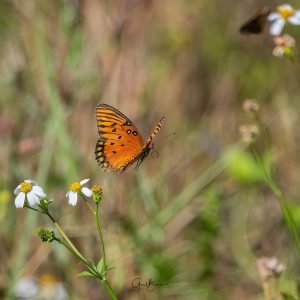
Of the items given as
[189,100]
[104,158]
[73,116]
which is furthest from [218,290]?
[189,100]

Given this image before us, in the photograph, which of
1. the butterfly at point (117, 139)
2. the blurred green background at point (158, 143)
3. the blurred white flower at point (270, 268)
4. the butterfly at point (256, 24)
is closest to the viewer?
the blurred white flower at point (270, 268)

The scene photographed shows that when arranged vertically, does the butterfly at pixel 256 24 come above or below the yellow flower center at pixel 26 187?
above

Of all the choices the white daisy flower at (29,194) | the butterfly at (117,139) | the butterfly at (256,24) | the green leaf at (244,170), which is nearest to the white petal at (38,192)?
the white daisy flower at (29,194)

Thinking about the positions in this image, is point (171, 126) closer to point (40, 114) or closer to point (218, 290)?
point (40, 114)

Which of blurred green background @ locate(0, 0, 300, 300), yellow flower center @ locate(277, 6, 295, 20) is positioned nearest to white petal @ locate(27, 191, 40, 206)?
blurred green background @ locate(0, 0, 300, 300)

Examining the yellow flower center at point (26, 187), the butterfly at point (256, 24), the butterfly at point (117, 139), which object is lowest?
the yellow flower center at point (26, 187)

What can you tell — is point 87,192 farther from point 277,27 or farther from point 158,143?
point 158,143

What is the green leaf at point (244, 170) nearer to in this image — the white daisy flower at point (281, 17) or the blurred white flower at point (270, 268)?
the white daisy flower at point (281, 17)

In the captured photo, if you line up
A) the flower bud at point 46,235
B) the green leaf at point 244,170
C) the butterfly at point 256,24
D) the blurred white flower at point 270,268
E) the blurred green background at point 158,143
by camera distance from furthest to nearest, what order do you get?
1. the green leaf at point 244,170
2. the blurred green background at point 158,143
3. the butterfly at point 256,24
4. the blurred white flower at point 270,268
5. the flower bud at point 46,235
